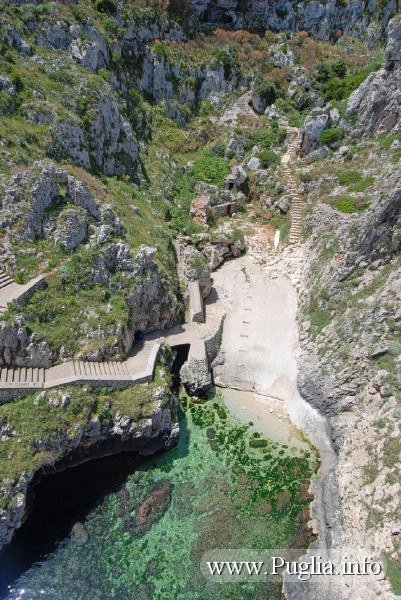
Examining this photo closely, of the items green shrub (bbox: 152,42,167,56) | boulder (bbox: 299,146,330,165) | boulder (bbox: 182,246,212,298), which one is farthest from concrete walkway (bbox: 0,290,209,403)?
green shrub (bbox: 152,42,167,56)

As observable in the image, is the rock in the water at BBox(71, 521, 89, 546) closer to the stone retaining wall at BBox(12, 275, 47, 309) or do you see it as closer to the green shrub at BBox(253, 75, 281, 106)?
the stone retaining wall at BBox(12, 275, 47, 309)

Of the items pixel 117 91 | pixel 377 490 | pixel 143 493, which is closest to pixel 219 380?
pixel 143 493

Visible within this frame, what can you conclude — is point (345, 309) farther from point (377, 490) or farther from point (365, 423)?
point (377, 490)

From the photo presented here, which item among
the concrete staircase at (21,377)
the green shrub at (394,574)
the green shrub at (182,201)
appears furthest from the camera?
the green shrub at (182,201)

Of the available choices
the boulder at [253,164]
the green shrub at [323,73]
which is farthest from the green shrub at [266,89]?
the boulder at [253,164]

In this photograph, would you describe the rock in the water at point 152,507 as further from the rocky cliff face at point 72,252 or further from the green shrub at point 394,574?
the green shrub at point 394,574

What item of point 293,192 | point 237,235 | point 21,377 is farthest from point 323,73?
point 21,377
